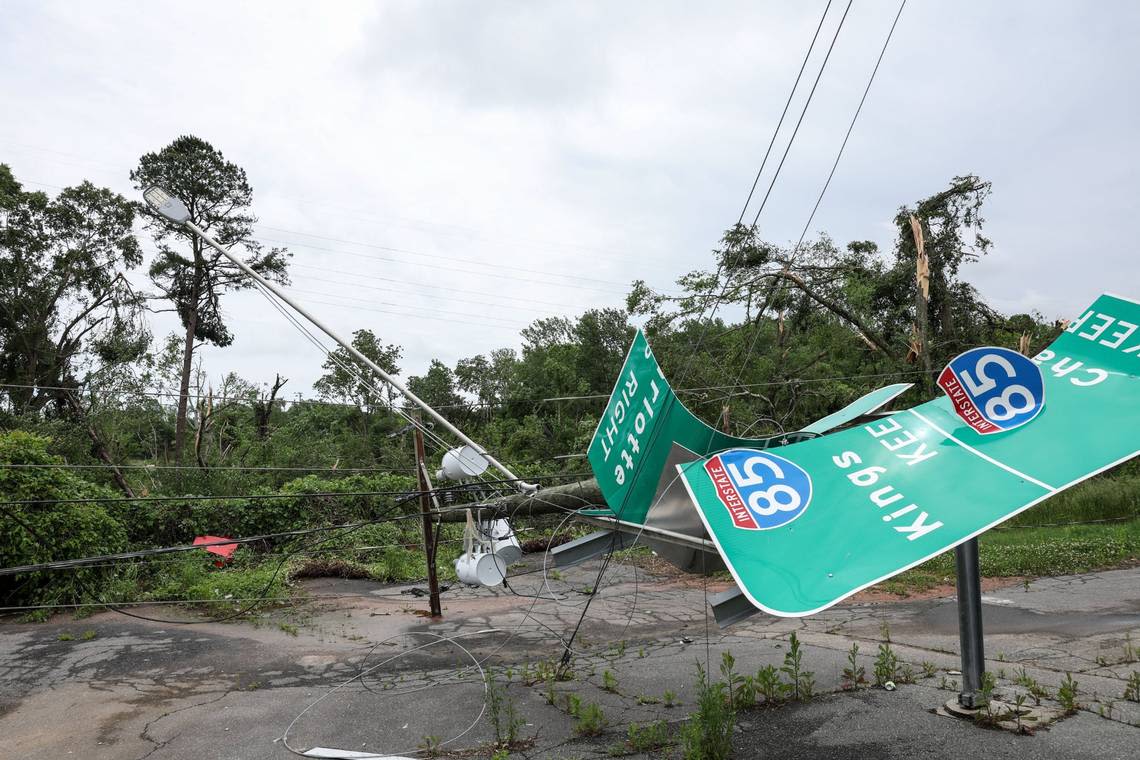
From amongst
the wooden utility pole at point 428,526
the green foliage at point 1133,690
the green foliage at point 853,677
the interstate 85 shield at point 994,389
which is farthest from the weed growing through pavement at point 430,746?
the green foliage at point 1133,690

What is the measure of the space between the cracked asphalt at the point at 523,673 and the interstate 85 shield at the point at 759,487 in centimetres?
222

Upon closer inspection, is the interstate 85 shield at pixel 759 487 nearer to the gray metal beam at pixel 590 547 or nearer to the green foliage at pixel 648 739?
the gray metal beam at pixel 590 547

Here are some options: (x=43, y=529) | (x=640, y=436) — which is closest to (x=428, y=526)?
(x=43, y=529)

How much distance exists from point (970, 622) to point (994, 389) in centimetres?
201

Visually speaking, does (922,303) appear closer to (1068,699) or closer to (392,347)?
(1068,699)

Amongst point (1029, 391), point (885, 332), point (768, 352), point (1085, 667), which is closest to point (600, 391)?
point (768, 352)

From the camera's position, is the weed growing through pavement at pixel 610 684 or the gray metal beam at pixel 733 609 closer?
the gray metal beam at pixel 733 609

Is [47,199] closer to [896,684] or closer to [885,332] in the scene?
[885,332]

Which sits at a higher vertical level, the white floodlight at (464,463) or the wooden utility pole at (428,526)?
the white floodlight at (464,463)

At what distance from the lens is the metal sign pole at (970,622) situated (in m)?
5.62

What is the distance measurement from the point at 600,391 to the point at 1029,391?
26977 mm

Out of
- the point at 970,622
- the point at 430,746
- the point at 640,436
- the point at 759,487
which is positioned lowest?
the point at 430,746

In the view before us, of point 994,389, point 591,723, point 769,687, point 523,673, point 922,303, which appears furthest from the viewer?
point 922,303

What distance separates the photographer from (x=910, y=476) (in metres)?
4.46
